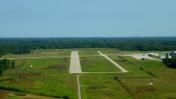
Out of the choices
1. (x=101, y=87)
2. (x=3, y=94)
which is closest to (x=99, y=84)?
(x=101, y=87)

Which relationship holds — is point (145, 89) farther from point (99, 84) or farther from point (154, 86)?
point (99, 84)

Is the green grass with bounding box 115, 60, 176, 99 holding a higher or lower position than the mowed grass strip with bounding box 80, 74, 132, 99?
lower

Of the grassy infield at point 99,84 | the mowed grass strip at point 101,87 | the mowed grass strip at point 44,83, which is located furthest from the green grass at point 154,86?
the mowed grass strip at point 44,83

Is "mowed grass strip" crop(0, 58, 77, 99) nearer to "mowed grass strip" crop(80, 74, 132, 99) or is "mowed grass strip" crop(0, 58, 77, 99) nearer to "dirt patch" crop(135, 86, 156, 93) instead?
"mowed grass strip" crop(80, 74, 132, 99)

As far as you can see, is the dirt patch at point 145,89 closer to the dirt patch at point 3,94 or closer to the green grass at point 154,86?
the green grass at point 154,86

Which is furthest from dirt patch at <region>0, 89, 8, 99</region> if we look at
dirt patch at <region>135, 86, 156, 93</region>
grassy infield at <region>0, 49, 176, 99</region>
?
dirt patch at <region>135, 86, 156, 93</region>

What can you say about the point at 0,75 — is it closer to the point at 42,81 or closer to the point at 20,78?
the point at 20,78

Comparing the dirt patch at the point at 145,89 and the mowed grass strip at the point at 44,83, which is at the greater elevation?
the mowed grass strip at the point at 44,83

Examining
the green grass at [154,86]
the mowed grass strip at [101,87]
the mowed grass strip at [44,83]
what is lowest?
the green grass at [154,86]

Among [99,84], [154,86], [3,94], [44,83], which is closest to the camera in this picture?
[3,94]

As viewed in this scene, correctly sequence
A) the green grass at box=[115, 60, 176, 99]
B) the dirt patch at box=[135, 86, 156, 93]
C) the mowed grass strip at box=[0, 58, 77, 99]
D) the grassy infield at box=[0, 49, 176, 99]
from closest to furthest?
the green grass at box=[115, 60, 176, 99]
the grassy infield at box=[0, 49, 176, 99]
the mowed grass strip at box=[0, 58, 77, 99]
the dirt patch at box=[135, 86, 156, 93]
